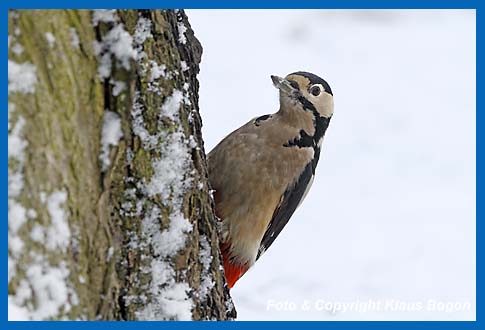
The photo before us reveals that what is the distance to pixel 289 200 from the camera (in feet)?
10.2

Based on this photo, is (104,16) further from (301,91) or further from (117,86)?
(301,91)

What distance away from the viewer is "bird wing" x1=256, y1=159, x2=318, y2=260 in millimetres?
3080

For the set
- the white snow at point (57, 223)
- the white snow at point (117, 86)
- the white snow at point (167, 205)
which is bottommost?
the white snow at point (57, 223)

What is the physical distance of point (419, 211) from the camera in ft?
20.6

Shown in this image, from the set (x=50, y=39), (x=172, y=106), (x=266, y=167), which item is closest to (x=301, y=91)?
(x=266, y=167)

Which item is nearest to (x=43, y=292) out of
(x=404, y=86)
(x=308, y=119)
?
(x=308, y=119)

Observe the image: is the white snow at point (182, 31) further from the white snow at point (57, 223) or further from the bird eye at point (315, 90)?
the bird eye at point (315, 90)

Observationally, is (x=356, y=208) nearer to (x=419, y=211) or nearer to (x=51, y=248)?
(x=419, y=211)

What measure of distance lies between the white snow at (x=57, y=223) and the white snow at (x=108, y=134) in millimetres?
139

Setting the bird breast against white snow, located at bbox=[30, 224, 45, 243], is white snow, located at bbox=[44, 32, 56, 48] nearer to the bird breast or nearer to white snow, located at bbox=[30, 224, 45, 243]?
white snow, located at bbox=[30, 224, 45, 243]

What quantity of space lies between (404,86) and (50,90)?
6.45 meters

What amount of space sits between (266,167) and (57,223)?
1.22 meters

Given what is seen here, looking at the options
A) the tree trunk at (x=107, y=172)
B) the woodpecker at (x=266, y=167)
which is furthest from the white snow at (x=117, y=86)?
the woodpecker at (x=266, y=167)

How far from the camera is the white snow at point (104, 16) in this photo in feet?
6.48
